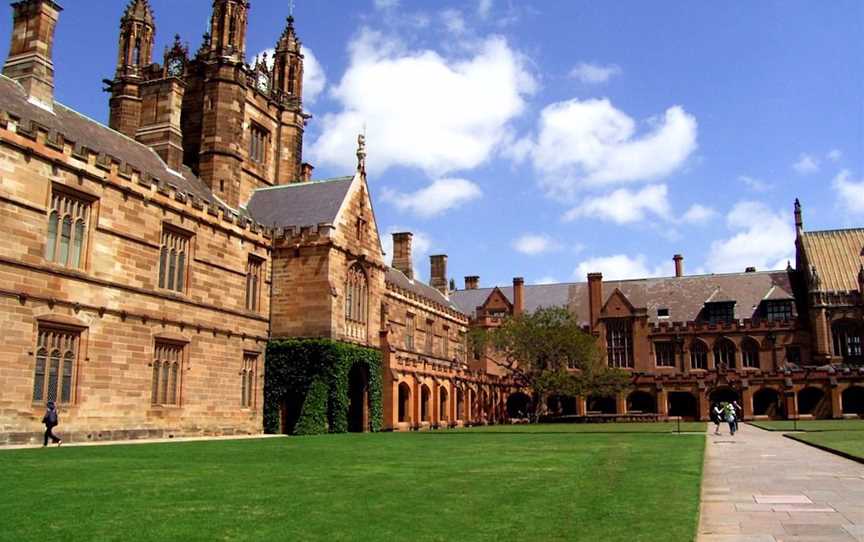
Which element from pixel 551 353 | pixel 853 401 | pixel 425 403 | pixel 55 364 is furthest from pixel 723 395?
pixel 55 364

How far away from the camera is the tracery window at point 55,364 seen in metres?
22.2

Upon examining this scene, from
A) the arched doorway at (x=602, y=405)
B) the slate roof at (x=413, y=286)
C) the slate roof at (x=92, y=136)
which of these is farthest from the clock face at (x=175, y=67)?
the arched doorway at (x=602, y=405)

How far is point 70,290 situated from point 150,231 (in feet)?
14.3

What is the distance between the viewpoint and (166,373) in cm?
2745

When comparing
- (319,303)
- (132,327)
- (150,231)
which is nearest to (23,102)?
(150,231)

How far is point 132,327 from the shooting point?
25719 mm

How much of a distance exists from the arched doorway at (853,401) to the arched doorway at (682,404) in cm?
1043

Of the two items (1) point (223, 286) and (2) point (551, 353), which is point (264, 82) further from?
(2) point (551, 353)

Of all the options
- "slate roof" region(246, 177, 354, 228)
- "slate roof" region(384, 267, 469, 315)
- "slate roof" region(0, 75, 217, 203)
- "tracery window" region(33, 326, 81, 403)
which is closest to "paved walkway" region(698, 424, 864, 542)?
"tracery window" region(33, 326, 81, 403)

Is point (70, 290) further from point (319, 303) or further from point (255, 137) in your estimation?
point (255, 137)

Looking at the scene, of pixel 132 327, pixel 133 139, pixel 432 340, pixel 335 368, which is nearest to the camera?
pixel 132 327

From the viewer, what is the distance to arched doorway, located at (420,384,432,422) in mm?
42719

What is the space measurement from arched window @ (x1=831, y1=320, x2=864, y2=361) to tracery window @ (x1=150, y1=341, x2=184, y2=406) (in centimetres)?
5210

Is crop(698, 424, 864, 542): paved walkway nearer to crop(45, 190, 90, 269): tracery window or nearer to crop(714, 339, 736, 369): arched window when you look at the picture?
crop(45, 190, 90, 269): tracery window
